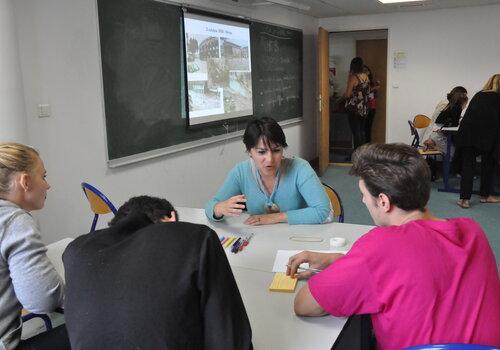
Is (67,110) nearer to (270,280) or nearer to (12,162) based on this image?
(12,162)

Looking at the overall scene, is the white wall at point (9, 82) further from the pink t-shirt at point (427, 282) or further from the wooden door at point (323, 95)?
the wooden door at point (323, 95)

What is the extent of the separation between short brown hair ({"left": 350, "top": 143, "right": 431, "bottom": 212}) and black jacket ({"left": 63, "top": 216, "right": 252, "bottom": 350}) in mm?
556

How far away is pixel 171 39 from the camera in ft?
12.6

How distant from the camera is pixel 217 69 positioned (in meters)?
4.46

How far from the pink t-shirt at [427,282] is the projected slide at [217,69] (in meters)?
3.17

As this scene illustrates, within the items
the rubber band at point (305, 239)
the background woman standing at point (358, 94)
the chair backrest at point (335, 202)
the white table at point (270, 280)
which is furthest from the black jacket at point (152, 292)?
the background woman standing at point (358, 94)

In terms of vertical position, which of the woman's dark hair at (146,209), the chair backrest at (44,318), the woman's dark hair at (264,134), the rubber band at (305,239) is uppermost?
the woman's dark hair at (264,134)

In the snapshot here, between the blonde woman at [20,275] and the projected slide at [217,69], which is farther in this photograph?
the projected slide at [217,69]

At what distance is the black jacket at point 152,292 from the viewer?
3.17 ft

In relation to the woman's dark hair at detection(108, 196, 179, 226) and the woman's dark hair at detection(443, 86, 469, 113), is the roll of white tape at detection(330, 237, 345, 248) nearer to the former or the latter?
the woman's dark hair at detection(108, 196, 179, 226)

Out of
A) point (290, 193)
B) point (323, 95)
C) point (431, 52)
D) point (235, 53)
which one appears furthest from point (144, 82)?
point (431, 52)

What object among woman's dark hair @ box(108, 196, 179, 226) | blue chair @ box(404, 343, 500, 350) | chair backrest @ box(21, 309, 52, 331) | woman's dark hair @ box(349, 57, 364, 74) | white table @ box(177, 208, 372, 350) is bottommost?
chair backrest @ box(21, 309, 52, 331)

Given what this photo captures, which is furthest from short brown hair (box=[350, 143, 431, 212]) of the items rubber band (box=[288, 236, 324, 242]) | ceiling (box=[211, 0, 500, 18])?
ceiling (box=[211, 0, 500, 18])

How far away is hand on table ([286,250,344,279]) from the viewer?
5.34ft
